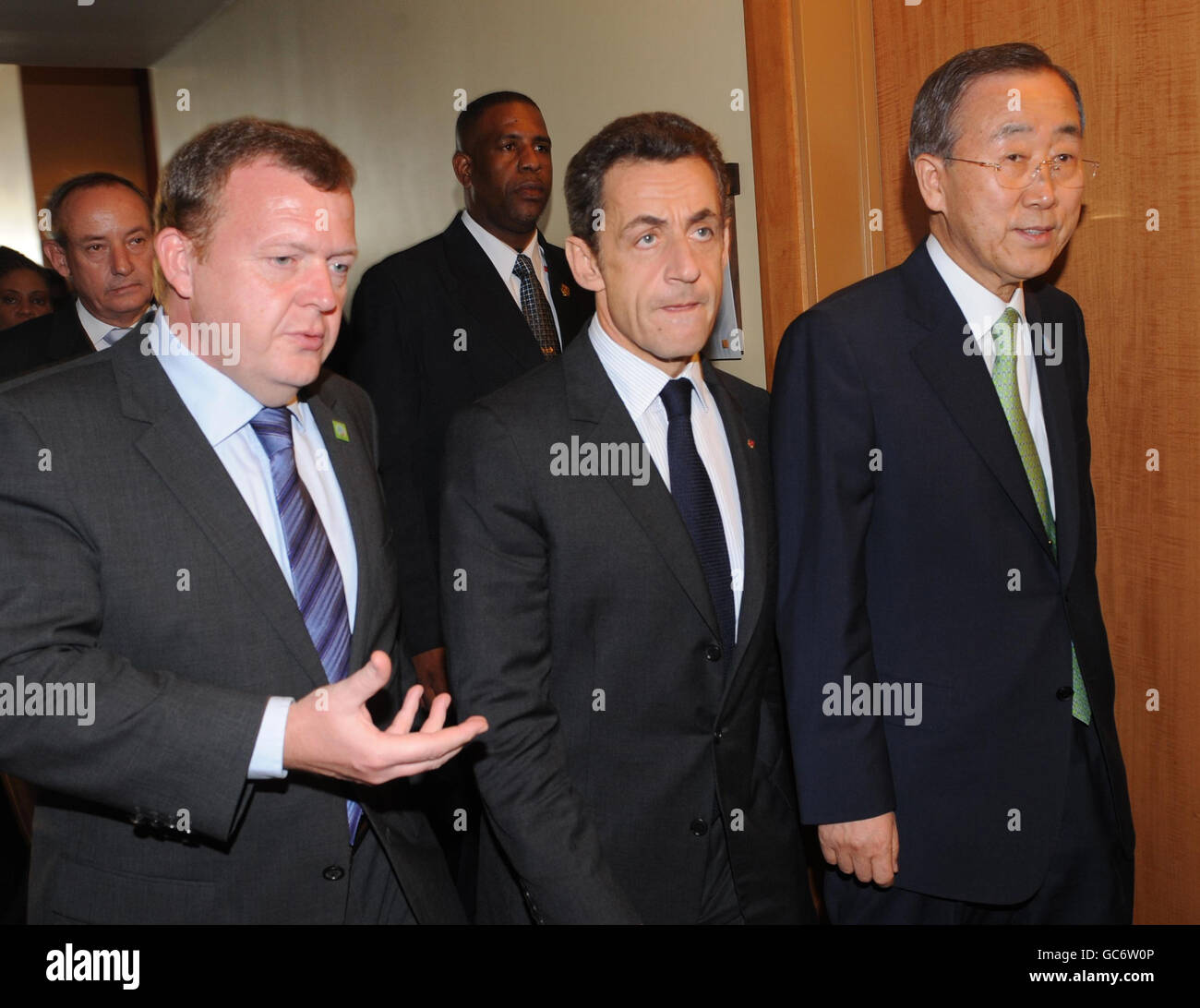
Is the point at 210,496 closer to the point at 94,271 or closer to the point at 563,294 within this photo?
the point at 563,294

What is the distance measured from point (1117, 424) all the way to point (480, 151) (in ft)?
5.76

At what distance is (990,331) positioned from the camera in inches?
72.2

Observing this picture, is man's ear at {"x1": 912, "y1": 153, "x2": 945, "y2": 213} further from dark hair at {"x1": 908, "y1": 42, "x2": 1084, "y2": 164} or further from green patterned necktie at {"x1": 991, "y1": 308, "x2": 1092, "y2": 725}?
green patterned necktie at {"x1": 991, "y1": 308, "x2": 1092, "y2": 725}

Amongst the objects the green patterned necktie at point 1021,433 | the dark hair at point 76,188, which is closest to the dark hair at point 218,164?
the green patterned necktie at point 1021,433

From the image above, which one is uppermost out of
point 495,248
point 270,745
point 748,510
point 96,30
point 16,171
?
point 96,30

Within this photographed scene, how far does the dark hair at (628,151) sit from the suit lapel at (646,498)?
0.26 meters

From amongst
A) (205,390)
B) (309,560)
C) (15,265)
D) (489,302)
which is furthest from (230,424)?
(15,265)

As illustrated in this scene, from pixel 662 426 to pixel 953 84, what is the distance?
72 centimetres

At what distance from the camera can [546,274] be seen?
304cm

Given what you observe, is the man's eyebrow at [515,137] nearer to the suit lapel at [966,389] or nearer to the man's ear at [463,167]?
the man's ear at [463,167]

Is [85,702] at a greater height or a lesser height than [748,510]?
lesser

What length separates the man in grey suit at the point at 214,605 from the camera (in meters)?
1.32

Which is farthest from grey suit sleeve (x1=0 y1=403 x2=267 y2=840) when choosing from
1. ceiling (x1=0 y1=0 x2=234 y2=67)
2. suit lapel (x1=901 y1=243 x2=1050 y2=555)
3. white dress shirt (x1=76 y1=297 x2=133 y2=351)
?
ceiling (x1=0 y1=0 x2=234 y2=67)

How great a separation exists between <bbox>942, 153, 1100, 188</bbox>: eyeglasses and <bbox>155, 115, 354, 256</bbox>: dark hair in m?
1.00
